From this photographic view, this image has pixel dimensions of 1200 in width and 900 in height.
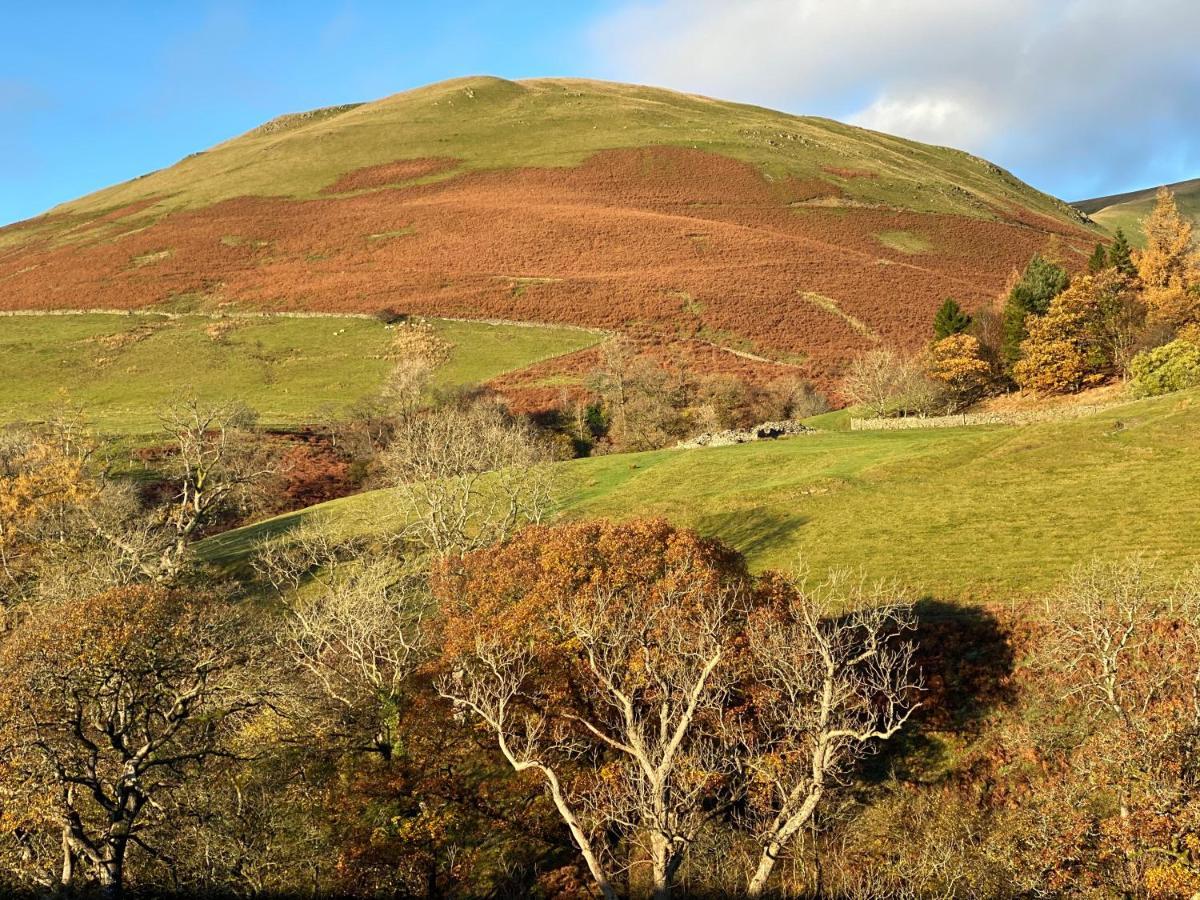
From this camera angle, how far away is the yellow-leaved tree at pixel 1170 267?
196 ft

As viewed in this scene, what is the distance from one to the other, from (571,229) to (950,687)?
9351 centimetres

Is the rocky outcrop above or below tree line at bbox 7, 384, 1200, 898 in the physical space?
above

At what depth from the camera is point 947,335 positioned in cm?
6725

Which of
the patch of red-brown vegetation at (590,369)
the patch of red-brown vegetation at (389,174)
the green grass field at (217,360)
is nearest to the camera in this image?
the green grass field at (217,360)

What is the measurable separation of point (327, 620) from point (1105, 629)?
81.5ft

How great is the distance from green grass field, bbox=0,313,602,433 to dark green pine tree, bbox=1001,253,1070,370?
40402 mm

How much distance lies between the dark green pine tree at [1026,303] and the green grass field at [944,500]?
1735cm

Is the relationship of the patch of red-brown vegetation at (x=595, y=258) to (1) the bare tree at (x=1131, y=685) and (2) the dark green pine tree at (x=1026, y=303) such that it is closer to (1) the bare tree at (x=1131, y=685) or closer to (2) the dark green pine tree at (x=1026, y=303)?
(2) the dark green pine tree at (x=1026, y=303)

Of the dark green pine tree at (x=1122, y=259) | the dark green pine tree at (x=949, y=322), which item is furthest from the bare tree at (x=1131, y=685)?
the dark green pine tree at (x=1122, y=259)

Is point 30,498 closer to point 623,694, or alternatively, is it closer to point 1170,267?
point 623,694

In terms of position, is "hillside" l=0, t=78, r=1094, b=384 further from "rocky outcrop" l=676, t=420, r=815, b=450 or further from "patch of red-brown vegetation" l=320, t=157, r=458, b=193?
"rocky outcrop" l=676, t=420, r=815, b=450

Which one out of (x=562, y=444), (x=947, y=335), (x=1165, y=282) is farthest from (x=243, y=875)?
(x=1165, y=282)

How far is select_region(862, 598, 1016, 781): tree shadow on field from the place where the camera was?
80.1ft

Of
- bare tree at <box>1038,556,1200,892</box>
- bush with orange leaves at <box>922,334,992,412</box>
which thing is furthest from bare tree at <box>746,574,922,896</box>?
bush with orange leaves at <box>922,334,992,412</box>
